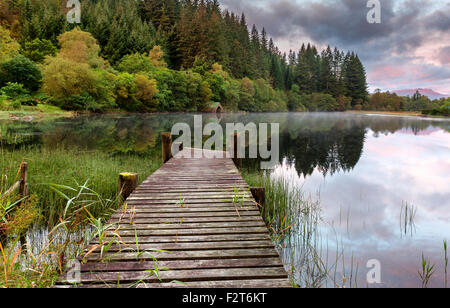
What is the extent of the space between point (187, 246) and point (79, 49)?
38124 mm

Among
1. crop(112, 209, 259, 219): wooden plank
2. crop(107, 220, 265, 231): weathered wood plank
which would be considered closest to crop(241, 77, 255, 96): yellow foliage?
crop(112, 209, 259, 219): wooden plank

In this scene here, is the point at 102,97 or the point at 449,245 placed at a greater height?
the point at 102,97

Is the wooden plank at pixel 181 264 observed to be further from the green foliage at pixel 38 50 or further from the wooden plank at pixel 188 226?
the green foliage at pixel 38 50

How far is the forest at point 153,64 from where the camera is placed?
93.5ft

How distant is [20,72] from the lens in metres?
26.4

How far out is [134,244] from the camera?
264 cm

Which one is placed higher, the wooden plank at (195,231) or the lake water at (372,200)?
the wooden plank at (195,231)

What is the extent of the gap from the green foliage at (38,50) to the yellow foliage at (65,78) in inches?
166

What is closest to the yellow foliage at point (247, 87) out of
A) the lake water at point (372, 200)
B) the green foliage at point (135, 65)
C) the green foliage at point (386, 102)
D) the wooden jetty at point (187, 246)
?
the green foliage at point (135, 65)

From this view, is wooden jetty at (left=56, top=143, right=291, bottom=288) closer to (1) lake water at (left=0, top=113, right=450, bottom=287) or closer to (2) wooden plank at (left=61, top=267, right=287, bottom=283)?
(2) wooden plank at (left=61, top=267, right=287, bottom=283)
